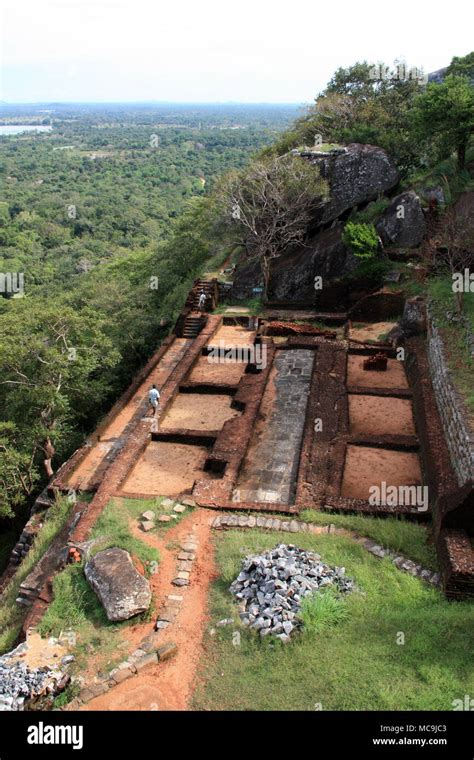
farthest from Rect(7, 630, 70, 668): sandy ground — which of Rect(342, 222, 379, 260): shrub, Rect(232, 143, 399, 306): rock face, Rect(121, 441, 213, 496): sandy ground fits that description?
Rect(232, 143, 399, 306): rock face

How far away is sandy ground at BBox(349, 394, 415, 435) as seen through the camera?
1351cm

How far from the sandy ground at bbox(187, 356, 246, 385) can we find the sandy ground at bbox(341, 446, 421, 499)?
527cm

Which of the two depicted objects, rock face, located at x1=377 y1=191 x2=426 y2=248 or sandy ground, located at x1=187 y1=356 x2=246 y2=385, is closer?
sandy ground, located at x1=187 y1=356 x2=246 y2=385

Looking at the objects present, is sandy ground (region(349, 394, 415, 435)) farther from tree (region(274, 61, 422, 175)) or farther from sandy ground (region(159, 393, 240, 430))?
tree (region(274, 61, 422, 175))

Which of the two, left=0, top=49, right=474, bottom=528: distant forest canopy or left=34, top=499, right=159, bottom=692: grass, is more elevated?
left=0, top=49, right=474, bottom=528: distant forest canopy

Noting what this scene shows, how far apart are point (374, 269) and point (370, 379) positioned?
19.6ft

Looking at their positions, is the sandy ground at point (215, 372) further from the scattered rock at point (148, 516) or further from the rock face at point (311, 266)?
the scattered rock at point (148, 516)

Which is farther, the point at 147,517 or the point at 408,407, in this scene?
the point at 408,407

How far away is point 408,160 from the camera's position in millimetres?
23797

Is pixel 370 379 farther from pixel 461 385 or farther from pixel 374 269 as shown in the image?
pixel 374 269

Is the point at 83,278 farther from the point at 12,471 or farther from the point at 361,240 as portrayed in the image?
the point at 12,471

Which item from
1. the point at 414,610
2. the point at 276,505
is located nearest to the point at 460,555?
the point at 414,610

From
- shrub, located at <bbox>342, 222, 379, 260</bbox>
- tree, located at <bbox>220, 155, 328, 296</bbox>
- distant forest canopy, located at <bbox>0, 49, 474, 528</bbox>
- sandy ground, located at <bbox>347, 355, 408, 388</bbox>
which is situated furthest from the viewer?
tree, located at <bbox>220, 155, 328, 296</bbox>

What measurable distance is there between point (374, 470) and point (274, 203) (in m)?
13.8
